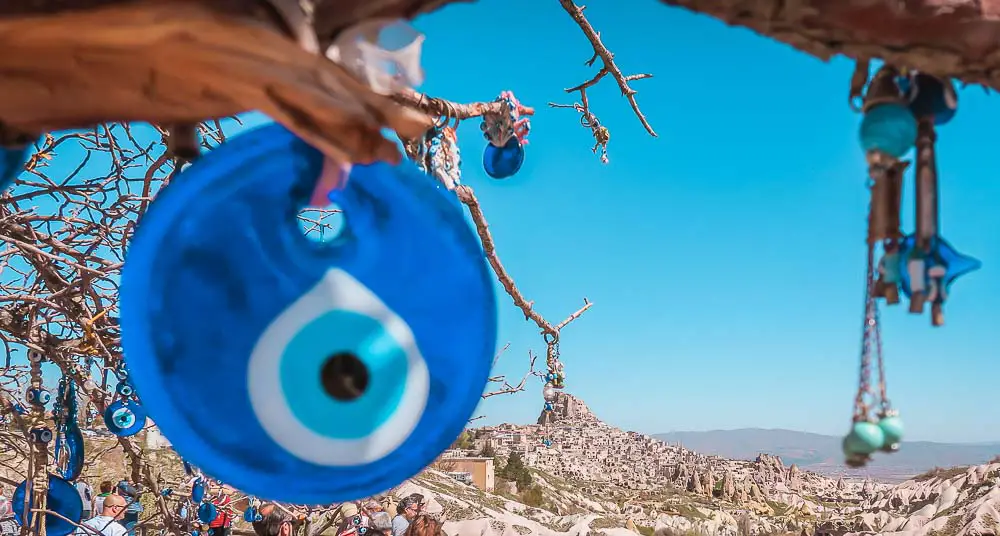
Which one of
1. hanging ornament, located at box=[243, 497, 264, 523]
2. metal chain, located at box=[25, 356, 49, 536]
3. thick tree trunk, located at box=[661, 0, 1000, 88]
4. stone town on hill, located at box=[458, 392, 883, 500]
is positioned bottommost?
stone town on hill, located at box=[458, 392, 883, 500]

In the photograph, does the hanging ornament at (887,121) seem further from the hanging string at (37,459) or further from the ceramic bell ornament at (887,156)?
the hanging string at (37,459)

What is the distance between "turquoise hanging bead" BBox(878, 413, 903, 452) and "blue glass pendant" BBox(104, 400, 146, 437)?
9.08ft

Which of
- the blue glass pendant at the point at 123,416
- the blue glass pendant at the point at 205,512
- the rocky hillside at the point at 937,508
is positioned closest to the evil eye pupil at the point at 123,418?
the blue glass pendant at the point at 123,416

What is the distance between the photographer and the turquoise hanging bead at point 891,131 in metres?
0.89

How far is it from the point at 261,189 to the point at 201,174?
0.08 m

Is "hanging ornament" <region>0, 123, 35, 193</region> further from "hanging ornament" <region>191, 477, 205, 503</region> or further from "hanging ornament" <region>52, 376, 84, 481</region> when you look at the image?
"hanging ornament" <region>191, 477, 205, 503</region>

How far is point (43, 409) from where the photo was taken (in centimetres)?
316

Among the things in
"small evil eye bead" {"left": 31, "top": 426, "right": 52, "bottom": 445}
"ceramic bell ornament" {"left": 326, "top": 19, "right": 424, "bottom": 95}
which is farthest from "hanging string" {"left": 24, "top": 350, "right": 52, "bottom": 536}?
"ceramic bell ornament" {"left": 326, "top": 19, "right": 424, "bottom": 95}

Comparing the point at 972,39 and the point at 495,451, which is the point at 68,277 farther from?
the point at 495,451

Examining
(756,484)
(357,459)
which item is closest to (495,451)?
(756,484)

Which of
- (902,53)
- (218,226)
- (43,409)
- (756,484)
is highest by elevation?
(902,53)

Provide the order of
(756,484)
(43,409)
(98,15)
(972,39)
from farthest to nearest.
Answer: (756,484) < (43,409) < (972,39) < (98,15)

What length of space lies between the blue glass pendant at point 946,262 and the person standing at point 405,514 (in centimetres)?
607

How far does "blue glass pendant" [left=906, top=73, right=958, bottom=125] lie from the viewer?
92 centimetres
